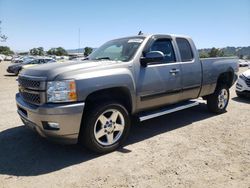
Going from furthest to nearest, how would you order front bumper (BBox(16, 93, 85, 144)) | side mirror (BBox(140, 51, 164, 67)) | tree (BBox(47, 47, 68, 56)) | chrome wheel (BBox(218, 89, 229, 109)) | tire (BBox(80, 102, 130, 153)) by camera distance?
tree (BBox(47, 47, 68, 56)) < chrome wheel (BBox(218, 89, 229, 109)) < side mirror (BBox(140, 51, 164, 67)) < tire (BBox(80, 102, 130, 153)) < front bumper (BBox(16, 93, 85, 144))

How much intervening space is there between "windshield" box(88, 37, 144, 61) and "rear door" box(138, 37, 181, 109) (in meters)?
0.26

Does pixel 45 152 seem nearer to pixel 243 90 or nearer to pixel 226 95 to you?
pixel 226 95

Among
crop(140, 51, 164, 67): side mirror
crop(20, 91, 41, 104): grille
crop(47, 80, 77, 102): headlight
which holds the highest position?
crop(140, 51, 164, 67): side mirror

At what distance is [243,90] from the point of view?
9.21 m

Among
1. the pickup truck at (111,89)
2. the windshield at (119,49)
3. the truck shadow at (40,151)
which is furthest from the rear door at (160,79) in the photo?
the truck shadow at (40,151)

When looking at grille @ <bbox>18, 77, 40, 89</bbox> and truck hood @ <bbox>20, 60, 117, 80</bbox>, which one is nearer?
truck hood @ <bbox>20, 60, 117, 80</bbox>

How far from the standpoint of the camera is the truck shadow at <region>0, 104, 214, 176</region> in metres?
3.81

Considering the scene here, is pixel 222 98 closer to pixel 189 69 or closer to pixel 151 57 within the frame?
pixel 189 69

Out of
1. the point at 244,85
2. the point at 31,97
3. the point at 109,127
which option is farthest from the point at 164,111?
the point at 244,85

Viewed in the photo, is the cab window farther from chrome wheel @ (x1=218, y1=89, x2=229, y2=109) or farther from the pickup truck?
chrome wheel @ (x1=218, y1=89, x2=229, y2=109)

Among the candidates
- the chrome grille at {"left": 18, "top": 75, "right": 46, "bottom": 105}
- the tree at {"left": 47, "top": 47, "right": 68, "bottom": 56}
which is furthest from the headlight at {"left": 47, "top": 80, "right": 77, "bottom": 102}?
the tree at {"left": 47, "top": 47, "right": 68, "bottom": 56}

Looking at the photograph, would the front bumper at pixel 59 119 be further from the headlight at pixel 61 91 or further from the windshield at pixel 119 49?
the windshield at pixel 119 49

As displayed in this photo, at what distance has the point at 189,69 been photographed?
5.66 metres

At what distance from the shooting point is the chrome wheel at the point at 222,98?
693cm
